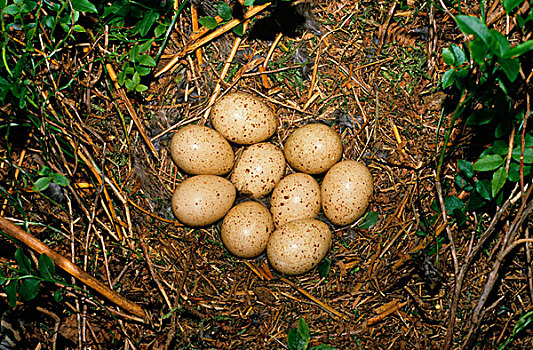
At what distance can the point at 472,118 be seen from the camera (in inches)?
66.4

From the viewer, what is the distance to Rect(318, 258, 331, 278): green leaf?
6.70 feet

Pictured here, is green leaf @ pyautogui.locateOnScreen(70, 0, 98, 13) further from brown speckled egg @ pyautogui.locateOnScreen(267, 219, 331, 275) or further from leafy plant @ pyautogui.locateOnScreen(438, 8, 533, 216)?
leafy plant @ pyautogui.locateOnScreen(438, 8, 533, 216)

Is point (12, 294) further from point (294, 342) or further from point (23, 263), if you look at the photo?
point (294, 342)

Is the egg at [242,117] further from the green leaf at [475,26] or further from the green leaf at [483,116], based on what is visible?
the green leaf at [475,26]

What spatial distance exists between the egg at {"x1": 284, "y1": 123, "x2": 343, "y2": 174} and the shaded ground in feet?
0.40

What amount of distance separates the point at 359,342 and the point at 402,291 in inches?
12.5

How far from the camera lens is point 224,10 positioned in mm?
2078

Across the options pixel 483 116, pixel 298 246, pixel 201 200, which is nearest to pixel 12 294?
pixel 201 200

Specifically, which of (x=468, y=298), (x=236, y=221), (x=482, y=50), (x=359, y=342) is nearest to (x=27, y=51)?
(x=236, y=221)

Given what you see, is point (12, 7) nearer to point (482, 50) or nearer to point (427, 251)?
point (482, 50)

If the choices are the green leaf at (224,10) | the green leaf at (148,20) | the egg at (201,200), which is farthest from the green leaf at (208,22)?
the egg at (201,200)

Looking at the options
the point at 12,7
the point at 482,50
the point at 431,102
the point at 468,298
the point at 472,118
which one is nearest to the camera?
the point at 482,50

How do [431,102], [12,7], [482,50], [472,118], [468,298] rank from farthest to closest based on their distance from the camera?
[431,102], [468,298], [12,7], [472,118], [482,50]

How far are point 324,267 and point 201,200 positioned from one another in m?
0.68
